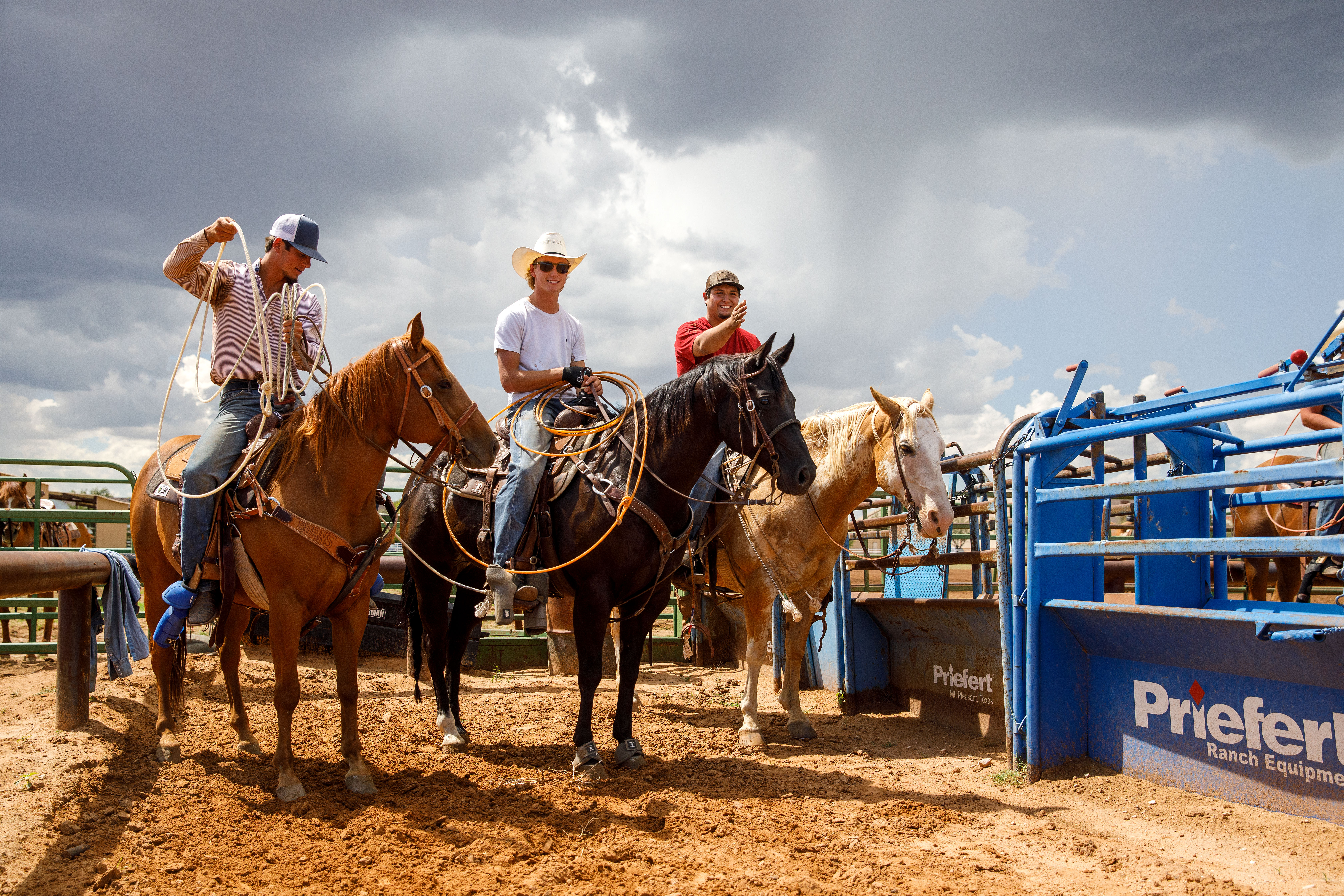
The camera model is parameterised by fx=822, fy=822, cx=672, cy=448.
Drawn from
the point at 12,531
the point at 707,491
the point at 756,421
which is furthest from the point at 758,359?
the point at 12,531

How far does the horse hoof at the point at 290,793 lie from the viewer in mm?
4094

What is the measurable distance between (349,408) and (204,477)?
0.82 m

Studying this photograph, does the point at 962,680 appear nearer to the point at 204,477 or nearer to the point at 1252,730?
the point at 1252,730

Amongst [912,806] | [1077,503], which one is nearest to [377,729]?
[912,806]

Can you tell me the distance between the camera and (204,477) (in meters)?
4.32

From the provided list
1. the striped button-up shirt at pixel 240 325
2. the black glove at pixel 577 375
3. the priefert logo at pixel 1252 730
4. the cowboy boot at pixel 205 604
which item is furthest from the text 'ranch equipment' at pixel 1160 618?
the cowboy boot at pixel 205 604

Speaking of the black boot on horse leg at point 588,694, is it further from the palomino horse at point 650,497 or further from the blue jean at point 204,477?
the blue jean at point 204,477

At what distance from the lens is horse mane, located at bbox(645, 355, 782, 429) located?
15.5 feet

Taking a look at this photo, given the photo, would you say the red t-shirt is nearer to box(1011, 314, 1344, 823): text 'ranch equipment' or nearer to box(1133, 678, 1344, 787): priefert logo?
box(1011, 314, 1344, 823): text 'ranch equipment'

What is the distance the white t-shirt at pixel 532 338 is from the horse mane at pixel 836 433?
71.7 inches

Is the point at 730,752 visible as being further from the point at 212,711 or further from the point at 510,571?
the point at 212,711

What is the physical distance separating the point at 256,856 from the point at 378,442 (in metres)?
2.00

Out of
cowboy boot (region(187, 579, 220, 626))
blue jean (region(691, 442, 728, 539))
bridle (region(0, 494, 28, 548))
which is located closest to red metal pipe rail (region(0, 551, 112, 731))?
cowboy boot (region(187, 579, 220, 626))

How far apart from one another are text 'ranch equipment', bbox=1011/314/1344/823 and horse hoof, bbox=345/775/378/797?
11.4ft
